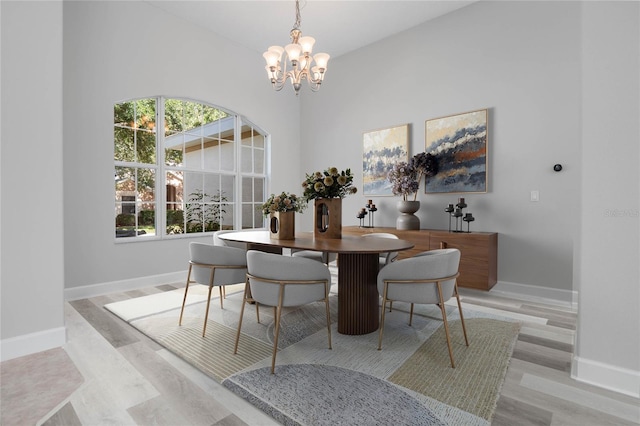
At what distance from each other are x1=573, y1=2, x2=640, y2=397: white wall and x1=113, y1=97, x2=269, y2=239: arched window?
437 centimetres

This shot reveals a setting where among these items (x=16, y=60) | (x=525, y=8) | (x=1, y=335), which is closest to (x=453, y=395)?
(x=1, y=335)

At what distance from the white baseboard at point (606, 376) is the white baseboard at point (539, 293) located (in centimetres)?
162

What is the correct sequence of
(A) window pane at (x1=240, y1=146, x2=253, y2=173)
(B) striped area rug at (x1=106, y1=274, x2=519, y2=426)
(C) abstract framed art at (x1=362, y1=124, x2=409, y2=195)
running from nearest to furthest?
(B) striped area rug at (x1=106, y1=274, x2=519, y2=426) → (C) abstract framed art at (x1=362, y1=124, x2=409, y2=195) → (A) window pane at (x1=240, y1=146, x2=253, y2=173)

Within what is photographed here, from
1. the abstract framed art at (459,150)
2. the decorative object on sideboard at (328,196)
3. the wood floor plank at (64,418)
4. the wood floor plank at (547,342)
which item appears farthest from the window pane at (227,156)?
the wood floor plank at (547,342)

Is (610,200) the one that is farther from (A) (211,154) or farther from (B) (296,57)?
(A) (211,154)

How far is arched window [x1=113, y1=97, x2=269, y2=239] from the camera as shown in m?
4.06

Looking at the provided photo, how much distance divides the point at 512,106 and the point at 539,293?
210 centimetres

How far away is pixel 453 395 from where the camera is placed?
68.4 inches

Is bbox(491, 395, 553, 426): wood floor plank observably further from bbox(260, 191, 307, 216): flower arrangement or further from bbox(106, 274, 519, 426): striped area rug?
bbox(260, 191, 307, 216): flower arrangement

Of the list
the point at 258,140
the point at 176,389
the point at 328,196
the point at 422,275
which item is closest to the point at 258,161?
the point at 258,140

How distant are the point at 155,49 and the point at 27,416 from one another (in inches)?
160

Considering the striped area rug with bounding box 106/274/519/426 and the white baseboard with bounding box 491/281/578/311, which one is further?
the white baseboard with bounding box 491/281/578/311

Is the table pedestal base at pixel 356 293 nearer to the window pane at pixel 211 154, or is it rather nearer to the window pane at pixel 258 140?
the window pane at pixel 211 154

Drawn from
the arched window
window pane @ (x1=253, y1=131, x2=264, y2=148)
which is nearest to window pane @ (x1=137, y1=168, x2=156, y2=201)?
the arched window
